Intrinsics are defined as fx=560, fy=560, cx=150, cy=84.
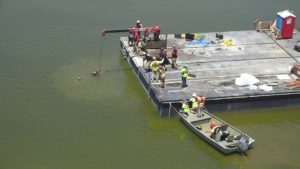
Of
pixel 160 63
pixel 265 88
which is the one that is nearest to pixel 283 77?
pixel 265 88

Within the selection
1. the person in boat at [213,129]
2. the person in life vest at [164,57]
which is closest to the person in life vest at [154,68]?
the person in life vest at [164,57]

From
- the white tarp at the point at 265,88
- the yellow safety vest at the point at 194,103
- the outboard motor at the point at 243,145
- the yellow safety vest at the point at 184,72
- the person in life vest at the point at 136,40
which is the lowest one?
the outboard motor at the point at 243,145

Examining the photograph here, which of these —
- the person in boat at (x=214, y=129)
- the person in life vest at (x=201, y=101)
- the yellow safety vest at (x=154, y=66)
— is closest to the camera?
the person in boat at (x=214, y=129)

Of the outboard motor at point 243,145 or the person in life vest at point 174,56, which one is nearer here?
the outboard motor at point 243,145

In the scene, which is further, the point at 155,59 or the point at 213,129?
the point at 155,59

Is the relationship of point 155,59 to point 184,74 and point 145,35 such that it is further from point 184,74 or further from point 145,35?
point 145,35

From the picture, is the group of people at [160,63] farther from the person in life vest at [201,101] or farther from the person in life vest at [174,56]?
the person in life vest at [201,101]

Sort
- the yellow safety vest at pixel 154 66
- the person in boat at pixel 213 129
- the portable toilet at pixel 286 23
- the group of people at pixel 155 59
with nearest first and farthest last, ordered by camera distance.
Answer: the person in boat at pixel 213 129
the group of people at pixel 155 59
the yellow safety vest at pixel 154 66
the portable toilet at pixel 286 23

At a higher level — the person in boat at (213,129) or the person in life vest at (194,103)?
the person in life vest at (194,103)
